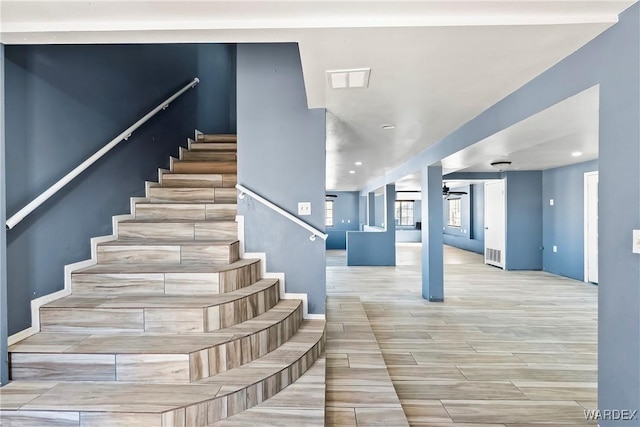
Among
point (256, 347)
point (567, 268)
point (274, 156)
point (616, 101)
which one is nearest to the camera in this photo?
point (616, 101)

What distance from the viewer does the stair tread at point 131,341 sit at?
184cm

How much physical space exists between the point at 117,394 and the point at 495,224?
8.38 m

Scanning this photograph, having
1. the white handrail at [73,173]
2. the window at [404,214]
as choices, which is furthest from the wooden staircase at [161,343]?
the window at [404,214]

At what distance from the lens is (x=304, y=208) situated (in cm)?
298

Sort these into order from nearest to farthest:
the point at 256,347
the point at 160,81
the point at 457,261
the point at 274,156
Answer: the point at 256,347, the point at 274,156, the point at 160,81, the point at 457,261

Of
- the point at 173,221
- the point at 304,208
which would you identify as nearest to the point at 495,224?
the point at 304,208

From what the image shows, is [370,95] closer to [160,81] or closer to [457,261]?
[160,81]

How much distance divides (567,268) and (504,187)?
2.10 metres

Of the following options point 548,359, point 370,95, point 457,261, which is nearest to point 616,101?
point 370,95

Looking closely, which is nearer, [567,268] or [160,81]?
[160,81]

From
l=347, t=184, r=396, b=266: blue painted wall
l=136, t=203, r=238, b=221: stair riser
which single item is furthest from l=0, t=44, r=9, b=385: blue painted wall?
l=347, t=184, r=396, b=266: blue painted wall

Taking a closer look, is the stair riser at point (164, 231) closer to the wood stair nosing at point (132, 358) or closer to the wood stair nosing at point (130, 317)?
the wood stair nosing at point (130, 317)

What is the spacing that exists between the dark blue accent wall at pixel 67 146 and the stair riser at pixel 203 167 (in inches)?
12.5

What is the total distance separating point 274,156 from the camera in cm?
300
